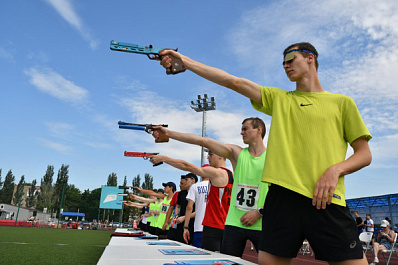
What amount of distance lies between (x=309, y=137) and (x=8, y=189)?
3898 inches

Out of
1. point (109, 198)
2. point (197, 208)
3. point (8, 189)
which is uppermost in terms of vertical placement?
point (8, 189)

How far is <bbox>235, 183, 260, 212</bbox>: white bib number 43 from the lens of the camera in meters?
3.49

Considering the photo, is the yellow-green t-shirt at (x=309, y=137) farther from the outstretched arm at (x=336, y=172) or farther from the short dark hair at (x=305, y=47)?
the short dark hair at (x=305, y=47)

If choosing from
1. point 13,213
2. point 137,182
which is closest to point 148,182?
A: point 137,182

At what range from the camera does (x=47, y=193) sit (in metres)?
74.2

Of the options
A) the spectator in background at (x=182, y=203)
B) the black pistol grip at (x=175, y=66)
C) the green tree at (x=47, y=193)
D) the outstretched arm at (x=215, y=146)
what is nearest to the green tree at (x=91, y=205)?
the green tree at (x=47, y=193)

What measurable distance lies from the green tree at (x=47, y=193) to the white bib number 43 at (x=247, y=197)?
70.4m

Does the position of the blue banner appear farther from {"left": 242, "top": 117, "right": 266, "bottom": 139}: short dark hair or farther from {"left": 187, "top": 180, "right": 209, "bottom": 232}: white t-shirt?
{"left": 242, "top": 117, "right": 266, "bottom": 139}: short dark hair

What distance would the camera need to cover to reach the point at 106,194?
35875mm

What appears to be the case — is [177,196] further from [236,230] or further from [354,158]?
[354,158]

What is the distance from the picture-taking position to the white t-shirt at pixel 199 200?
5.74 meters

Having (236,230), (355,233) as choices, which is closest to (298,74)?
(355,233)

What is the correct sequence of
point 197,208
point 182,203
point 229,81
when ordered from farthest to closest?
1. point 182,203
2. point 197,208
3. point 229,81

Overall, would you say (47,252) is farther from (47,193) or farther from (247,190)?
(47,193)
